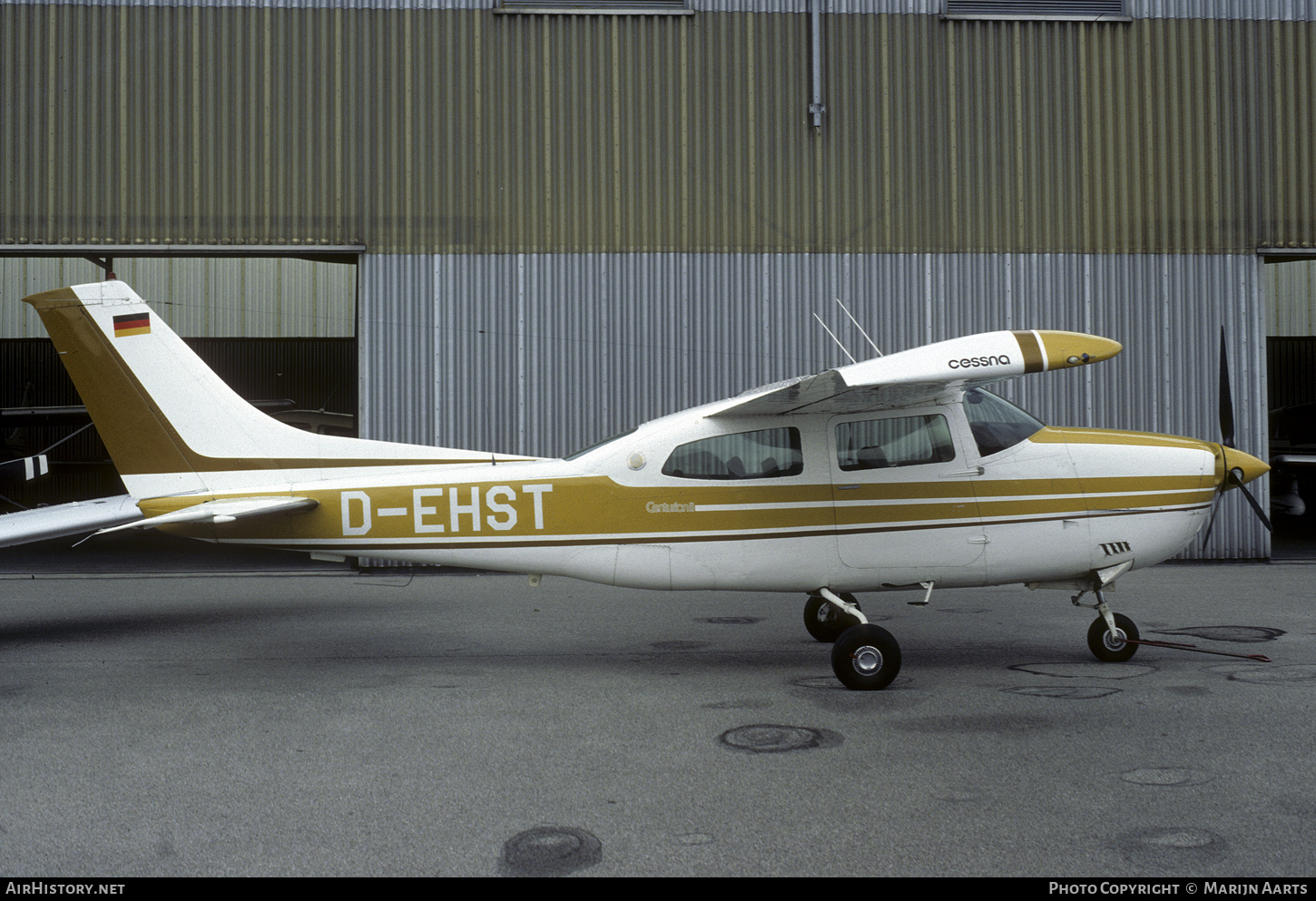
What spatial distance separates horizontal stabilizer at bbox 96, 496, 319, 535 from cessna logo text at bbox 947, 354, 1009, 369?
433cm

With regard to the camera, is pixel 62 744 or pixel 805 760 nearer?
pixel 805 760

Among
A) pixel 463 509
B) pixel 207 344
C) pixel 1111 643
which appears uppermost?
pixel 207 344

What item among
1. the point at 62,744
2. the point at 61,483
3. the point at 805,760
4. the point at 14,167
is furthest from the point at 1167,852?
the point at 61,483

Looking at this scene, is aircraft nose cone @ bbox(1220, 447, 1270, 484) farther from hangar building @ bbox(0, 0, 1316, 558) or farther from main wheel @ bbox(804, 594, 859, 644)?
hangar building @ bbox(0, 0, 1316, 558)

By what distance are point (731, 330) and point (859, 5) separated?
4684mm

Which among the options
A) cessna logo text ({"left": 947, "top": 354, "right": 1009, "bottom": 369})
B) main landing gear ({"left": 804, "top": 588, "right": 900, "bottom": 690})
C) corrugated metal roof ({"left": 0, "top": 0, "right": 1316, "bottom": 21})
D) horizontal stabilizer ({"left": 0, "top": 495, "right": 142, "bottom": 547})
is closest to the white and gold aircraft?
main landing gear ({"left": 804, "top": 588, "right": 900, "bottom": 690})

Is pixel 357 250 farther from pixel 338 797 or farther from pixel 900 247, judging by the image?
pixel 338 797

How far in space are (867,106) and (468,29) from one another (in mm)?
5381

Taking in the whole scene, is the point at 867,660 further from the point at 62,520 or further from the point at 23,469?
the point at 23,469

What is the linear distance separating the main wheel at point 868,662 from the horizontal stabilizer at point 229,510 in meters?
3.72

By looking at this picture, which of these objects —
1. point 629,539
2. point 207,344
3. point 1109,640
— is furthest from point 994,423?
point 207,344

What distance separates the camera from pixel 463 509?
6.41 m

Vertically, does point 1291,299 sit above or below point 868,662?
above

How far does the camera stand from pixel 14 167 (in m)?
12.0
